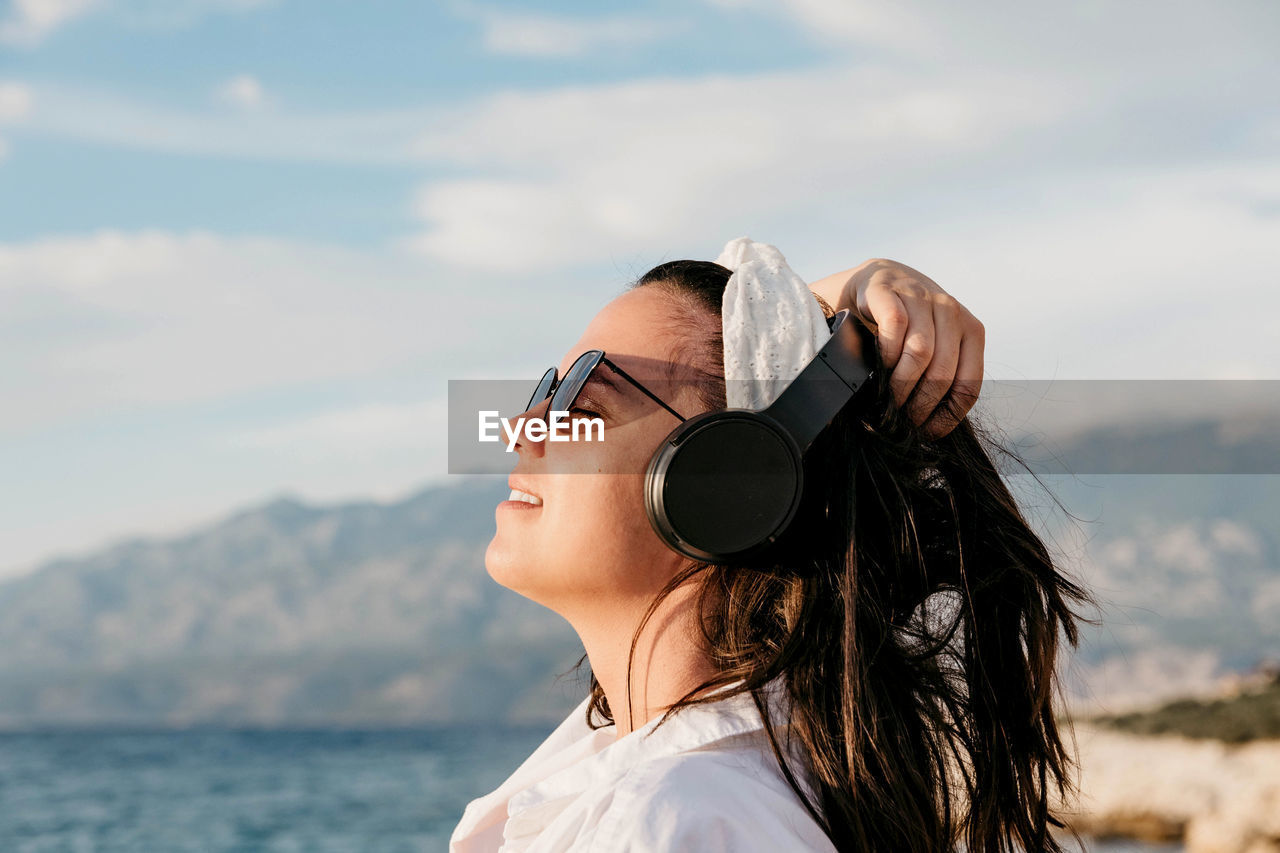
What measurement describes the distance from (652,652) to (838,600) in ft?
1.11

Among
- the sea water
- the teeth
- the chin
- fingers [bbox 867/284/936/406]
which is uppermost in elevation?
fingers [bbox 867/284/936/406]

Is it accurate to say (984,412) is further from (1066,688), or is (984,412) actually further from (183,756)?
(183,756)

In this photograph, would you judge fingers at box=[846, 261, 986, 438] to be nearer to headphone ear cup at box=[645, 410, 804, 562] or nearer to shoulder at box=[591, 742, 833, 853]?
headphone ear cup at box=[645, 410, 804, 562]

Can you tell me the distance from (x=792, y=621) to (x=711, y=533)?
229 millimetres

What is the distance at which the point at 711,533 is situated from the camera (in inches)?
71.4

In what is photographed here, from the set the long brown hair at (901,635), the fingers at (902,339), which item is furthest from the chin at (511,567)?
the fingers at (902,339)

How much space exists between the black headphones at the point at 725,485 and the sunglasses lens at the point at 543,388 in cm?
45

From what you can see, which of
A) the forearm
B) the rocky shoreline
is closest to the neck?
the forearm

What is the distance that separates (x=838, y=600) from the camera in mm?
1882

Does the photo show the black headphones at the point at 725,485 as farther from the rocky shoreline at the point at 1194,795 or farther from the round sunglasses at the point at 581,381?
the rocky shoreline at the point at 1194,795

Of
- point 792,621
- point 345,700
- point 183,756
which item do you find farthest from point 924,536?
point 345,700

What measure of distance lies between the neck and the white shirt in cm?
12

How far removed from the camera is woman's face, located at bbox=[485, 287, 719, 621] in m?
1.95

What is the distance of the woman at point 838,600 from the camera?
1772mm
